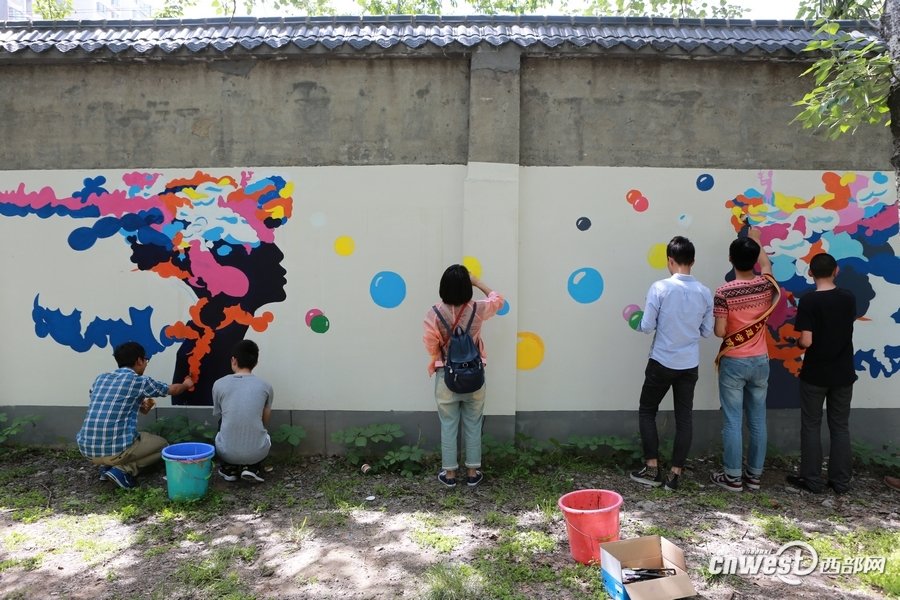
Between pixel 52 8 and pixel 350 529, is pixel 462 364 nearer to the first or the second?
pixel 350 529

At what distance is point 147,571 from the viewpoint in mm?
3820

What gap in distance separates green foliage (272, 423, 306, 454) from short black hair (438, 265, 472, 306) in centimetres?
179

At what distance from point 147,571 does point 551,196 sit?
4.02 m

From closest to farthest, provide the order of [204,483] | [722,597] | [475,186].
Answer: [722,597]
[204,483]
[475,186]

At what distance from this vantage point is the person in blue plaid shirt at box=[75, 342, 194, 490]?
16.6 ft

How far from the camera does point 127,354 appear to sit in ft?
17.2

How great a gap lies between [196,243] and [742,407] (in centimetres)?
471

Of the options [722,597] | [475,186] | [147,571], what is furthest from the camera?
[475,186]

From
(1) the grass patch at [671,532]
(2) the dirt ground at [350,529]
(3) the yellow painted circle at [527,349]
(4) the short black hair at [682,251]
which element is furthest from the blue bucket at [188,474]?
(4) the short black hair at [682,251]

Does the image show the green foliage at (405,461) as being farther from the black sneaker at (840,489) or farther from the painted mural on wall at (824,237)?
the black sneaker at (840,489)

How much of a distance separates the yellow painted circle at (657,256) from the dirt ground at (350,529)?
1.74 metres

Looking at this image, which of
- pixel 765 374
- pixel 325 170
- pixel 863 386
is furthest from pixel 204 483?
pixel 863 386

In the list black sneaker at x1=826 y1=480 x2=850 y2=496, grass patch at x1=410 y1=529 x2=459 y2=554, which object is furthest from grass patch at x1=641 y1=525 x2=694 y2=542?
black sneaker at x1=826 y1=480 x2=850 y2=496

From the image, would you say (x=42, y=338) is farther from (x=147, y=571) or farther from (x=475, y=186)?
(x=475, y=186)
